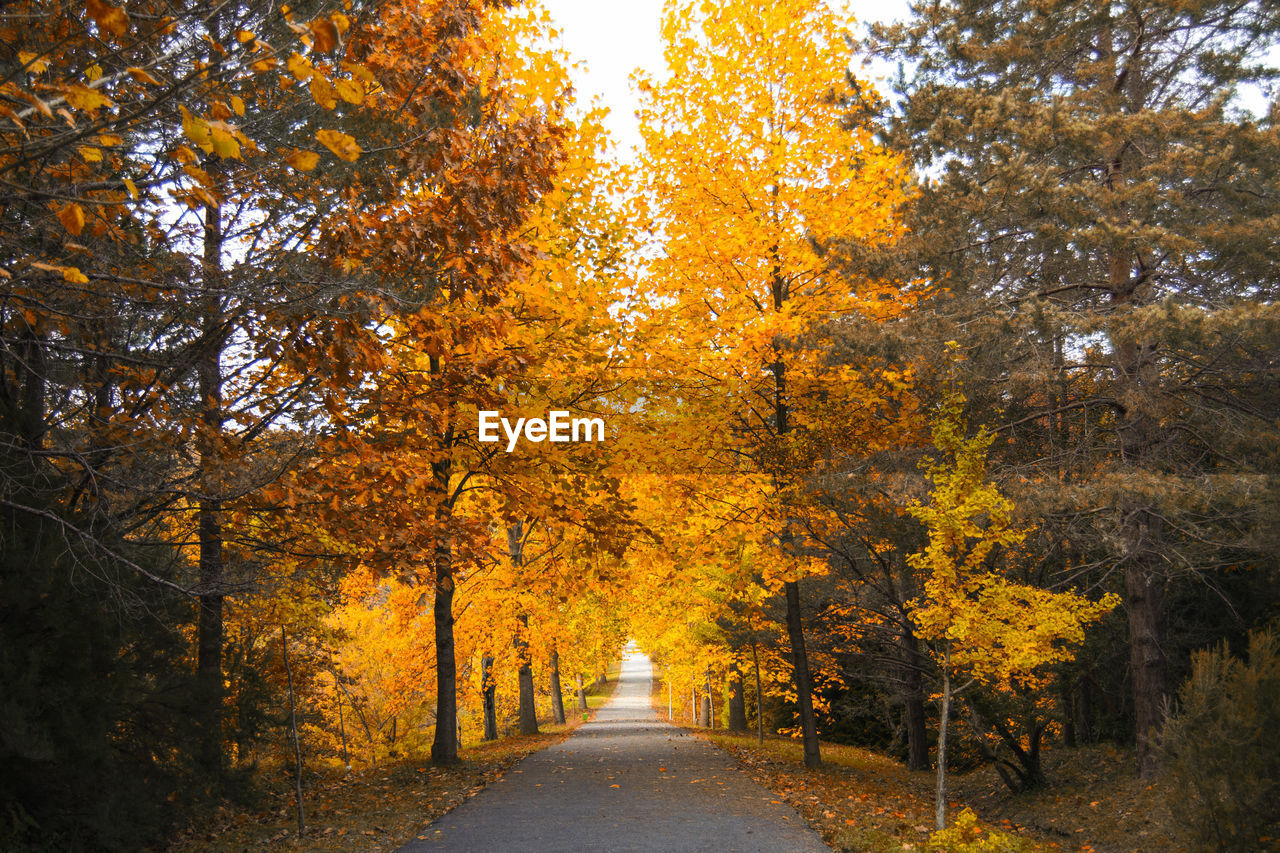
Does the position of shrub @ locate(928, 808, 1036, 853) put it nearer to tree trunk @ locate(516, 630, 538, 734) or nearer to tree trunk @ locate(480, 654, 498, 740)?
tree trunk @ locate(516, 630, 538, 734)

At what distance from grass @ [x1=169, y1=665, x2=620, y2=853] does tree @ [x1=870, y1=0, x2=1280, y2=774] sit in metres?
7.42

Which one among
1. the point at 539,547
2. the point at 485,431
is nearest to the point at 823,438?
the point at 485,431

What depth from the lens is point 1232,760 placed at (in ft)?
19.6

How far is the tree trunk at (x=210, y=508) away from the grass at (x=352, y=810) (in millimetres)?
839

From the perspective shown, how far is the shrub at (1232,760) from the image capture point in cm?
583

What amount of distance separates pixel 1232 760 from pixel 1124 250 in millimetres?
5666

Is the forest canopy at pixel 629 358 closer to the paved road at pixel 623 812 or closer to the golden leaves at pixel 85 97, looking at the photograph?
the golden leaves at pixel 85 97

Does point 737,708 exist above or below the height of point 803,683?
below

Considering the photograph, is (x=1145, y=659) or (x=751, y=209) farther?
(x=751, y=209)

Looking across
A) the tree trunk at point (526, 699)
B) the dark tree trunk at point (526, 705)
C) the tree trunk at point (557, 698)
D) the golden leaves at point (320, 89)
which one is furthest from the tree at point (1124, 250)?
the tree trunk at point (557, 698)

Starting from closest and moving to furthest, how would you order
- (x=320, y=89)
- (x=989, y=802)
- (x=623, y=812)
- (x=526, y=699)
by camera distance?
(x=320, y=89) < (x=623, y=812) < (x=989, y=802) < (x=526, y=699)

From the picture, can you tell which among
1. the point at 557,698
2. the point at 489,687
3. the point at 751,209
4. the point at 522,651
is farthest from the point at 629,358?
the point at 557,698

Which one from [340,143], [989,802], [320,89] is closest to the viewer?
[320,89]

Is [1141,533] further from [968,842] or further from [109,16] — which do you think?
[109,16]
